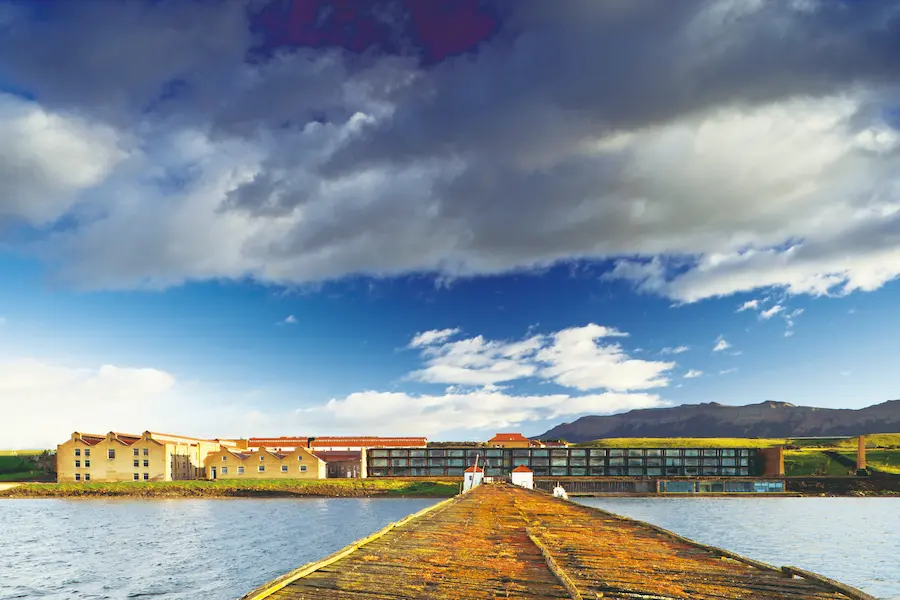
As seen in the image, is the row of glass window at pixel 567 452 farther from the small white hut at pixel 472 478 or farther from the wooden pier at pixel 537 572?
the wooden pier at pixel 537 572

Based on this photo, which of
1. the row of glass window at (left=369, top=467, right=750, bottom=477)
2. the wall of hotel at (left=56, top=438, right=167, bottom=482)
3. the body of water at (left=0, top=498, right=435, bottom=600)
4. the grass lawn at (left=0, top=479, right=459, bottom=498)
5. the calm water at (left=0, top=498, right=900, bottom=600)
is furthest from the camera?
the row of glass window at (left=369, top=467, right=750, bottom=477)

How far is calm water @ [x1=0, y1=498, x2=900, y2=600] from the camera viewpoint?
138 ft

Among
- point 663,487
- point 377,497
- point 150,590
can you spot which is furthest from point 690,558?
point 663,487

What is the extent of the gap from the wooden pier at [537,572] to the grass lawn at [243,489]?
11962 centimetres

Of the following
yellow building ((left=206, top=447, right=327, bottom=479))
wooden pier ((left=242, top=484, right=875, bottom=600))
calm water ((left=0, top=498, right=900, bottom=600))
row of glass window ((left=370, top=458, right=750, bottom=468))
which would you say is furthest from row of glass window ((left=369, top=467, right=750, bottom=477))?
wooden pier ((left=242, top=484, right=875, bottom=600))

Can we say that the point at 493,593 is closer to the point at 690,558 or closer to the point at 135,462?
the point at 690,558

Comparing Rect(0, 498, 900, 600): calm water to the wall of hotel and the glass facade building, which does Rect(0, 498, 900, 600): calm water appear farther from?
the glass facade building

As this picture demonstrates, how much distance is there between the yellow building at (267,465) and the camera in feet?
535

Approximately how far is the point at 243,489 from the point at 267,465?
19.4m

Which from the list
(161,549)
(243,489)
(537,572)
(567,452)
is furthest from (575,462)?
(537,572)

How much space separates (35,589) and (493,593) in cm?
3638

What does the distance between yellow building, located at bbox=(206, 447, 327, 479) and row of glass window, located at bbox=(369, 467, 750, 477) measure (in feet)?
68.8

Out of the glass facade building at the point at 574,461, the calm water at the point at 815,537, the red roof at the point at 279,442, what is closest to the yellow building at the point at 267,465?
the glass facade building at the point at 574,461

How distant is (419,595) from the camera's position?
17.0 meters
